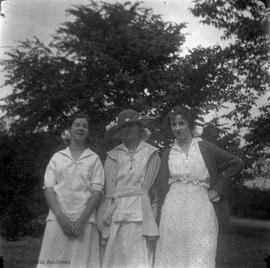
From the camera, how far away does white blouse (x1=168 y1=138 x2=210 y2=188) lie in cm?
394

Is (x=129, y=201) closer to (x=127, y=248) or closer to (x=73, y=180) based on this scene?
(x=127, y=248)

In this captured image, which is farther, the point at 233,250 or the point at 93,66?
the point at 93,66

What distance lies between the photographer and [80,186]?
4.02 m

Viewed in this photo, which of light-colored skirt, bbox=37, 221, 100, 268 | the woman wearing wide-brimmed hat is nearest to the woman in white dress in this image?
light-colored skirt, bbox=37, 221, 100, 268

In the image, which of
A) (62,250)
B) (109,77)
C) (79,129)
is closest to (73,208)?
(62,250)

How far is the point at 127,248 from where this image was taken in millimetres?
3982

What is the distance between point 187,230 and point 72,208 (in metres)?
1.02

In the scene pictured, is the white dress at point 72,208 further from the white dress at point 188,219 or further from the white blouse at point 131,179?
the white dress at point 188,219

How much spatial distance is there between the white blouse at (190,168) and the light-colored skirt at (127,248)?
0.56 metres

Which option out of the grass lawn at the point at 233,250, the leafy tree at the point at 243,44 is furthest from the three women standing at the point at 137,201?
the leafy tree at the point at 243,44

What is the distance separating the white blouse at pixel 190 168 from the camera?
12.9 feet

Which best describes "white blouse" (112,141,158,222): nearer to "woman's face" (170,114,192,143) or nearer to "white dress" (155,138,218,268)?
"white dress" (155,138,218,268)

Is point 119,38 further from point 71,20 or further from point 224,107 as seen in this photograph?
point 224,107

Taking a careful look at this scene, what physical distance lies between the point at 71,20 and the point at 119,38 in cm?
111
